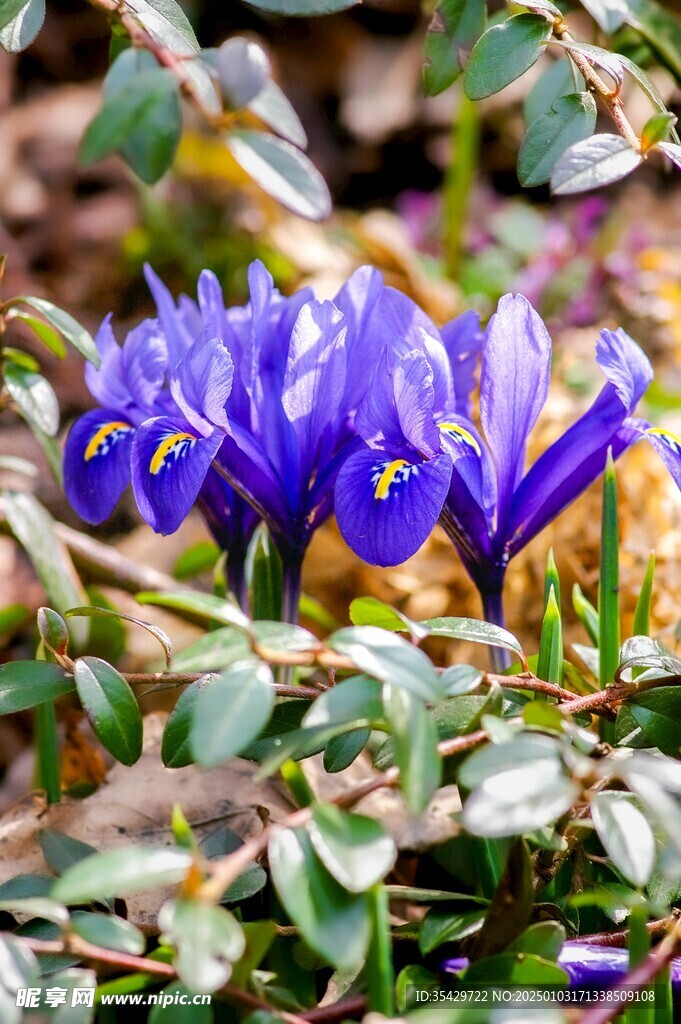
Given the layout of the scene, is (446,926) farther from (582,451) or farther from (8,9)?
(8,9)

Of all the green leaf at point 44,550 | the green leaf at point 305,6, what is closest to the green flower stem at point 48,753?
the green leaf at point 44,550

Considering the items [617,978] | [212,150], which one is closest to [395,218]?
[212,150]

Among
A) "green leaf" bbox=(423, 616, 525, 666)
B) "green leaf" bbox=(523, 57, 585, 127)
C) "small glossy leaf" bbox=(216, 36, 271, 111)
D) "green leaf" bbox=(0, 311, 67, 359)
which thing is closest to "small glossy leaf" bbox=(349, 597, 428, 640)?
"green leaf" bbox=(423, 616, 525, 666)

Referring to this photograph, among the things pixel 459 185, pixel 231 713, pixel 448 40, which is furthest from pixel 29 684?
pixel 459 185

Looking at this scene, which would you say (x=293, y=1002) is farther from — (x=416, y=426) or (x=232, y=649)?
(x=416, y=426)

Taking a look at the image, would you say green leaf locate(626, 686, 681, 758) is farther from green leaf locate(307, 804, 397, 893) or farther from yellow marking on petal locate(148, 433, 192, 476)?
yellow marking on petal locate(148, 433, 192, 476)
